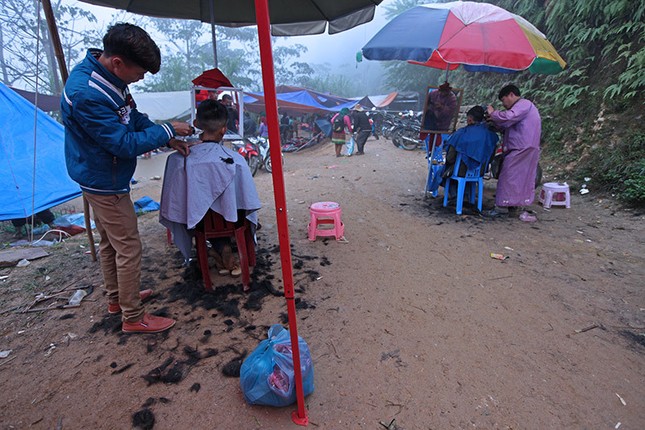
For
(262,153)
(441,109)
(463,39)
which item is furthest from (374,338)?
(262,153)

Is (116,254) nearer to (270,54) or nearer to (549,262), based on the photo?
(270,54)

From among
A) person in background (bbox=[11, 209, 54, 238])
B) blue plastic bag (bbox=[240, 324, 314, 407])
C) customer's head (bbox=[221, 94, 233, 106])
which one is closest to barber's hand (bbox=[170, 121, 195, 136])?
customer's head (bbox=[221, 94, 233, 106])

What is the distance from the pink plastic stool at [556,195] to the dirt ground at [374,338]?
110 cm

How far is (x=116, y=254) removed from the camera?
2326 millimetres

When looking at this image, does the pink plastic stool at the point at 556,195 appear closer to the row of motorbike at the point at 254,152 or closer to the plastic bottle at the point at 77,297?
the plastic bottle at the point at 77,297

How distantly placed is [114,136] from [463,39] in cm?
382

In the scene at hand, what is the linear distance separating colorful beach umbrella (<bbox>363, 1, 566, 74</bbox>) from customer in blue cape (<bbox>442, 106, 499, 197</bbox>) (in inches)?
31.2

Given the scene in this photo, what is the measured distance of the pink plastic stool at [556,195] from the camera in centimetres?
518

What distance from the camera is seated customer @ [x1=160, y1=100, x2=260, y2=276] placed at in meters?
2.63

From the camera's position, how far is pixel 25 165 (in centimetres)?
523

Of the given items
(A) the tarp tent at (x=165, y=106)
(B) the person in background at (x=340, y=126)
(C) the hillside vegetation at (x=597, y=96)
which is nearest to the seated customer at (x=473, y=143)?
(C) the hillside vegetation at (x=597, y=96)

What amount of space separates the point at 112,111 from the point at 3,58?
19.6m

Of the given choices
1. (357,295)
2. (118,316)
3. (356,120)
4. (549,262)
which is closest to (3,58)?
(356,120)

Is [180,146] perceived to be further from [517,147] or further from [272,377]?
[517,147]
